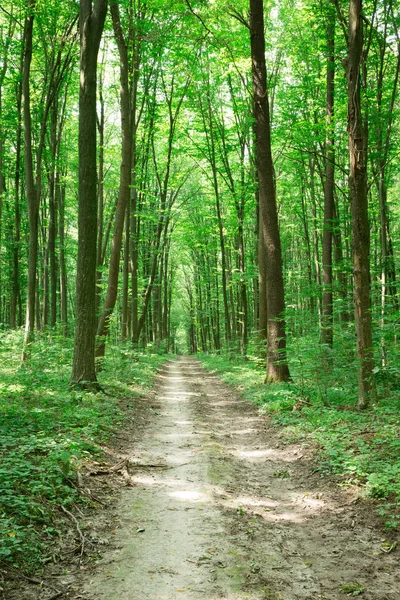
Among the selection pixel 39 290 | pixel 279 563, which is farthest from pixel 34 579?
pixel 39 290

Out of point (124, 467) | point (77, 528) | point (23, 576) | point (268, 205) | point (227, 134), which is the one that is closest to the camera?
point (23, 576)

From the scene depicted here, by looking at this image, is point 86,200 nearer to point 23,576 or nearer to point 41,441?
point 41,441

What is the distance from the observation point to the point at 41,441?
5922mm

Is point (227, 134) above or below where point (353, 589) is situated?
above

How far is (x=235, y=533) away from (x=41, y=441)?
3.03 metres

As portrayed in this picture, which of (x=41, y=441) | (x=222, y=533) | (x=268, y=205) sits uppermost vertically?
(x=268, y=205)

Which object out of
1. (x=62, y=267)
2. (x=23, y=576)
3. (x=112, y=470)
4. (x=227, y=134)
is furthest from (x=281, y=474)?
(x=227, y=134)

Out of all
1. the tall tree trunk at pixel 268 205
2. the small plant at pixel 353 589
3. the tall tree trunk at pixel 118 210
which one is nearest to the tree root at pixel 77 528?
the small plant at pixel 353 589

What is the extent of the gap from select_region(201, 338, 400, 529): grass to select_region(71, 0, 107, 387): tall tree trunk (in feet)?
14.5

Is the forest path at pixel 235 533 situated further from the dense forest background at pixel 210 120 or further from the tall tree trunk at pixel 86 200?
the tall tree trunk at pixel 86 200

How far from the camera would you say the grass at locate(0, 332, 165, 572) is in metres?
3.87

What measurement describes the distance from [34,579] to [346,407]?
22.1 ft

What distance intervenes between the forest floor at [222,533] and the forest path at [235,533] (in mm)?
11

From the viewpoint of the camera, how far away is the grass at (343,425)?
197 inches
